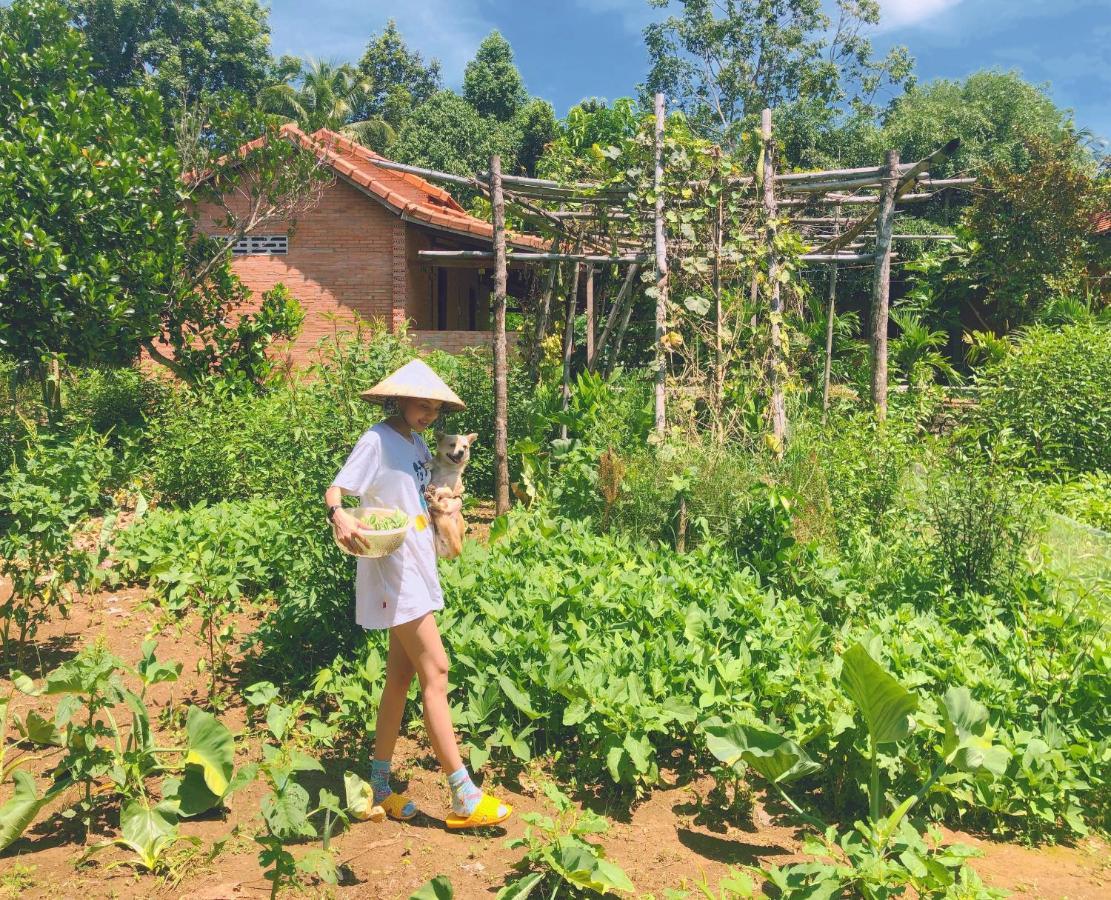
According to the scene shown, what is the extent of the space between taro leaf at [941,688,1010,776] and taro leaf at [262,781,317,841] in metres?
2.19

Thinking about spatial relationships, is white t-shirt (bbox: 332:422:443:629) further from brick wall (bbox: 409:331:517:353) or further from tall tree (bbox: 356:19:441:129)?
tall tree (bbox: 356:19:441:129)

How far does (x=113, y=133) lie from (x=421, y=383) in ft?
26.2

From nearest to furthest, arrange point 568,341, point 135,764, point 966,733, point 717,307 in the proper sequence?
1. point 966,733
2. point 135,764
3. point 717,307
4. point 568,341

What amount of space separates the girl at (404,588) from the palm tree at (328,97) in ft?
84.2

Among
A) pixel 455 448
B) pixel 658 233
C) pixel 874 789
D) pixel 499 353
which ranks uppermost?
pixel 658 233

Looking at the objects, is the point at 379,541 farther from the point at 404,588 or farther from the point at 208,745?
the point at 208,745

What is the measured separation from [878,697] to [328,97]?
30.3 meters

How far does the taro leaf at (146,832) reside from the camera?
286cm

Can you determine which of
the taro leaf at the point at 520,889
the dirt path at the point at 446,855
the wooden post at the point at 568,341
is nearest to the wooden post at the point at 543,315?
the wooden post at the point at 568,341

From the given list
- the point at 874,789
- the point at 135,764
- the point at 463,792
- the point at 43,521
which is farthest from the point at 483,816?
the point at 43,521

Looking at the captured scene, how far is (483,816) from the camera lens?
10.4 feet

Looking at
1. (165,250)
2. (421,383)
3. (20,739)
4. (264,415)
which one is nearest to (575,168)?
(264,415)

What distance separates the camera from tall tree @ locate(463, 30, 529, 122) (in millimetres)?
29297

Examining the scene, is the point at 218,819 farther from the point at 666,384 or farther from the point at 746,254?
the point at 746,254
